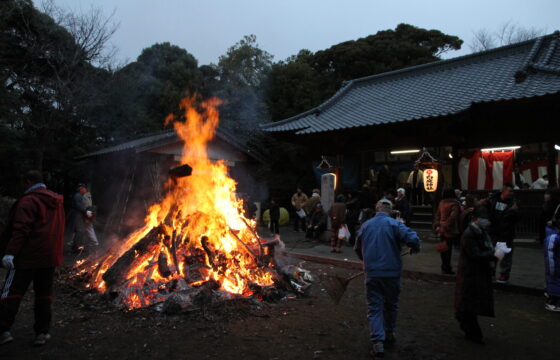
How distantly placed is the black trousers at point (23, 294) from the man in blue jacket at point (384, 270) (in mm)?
3929

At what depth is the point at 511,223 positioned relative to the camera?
7.08 metres

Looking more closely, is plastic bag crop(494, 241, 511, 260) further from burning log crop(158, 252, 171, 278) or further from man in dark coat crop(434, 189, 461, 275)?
burning log crop(158, 252, 171, 278)

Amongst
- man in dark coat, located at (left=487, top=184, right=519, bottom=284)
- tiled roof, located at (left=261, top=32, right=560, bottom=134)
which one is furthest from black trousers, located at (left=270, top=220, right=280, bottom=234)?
man in dark coat, located at (left=487, top=184, right=519, bottom=284)

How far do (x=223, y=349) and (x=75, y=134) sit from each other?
714 inches

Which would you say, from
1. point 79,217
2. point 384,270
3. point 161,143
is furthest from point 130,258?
point 161,143

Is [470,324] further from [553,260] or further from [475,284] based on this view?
[553,260]

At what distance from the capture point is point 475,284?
4.68m

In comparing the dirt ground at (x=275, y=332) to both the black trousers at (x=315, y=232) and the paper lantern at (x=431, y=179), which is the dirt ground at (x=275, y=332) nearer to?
the paper lantern at (x=431, y=179)

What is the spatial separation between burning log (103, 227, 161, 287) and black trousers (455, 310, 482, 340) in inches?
205

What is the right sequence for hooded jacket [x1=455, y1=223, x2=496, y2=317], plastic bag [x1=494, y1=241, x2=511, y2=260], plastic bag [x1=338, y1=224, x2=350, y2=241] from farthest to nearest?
plastic bag [x1=338, y1=224, x2=350, y2=241] < plastic bag [x1=494, y1=241, x2=511, y2=260] < hooded jacket [x1=455, y1=223, x2=496, y2=317]

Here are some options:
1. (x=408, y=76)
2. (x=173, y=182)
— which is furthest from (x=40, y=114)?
(x=408, y=76)

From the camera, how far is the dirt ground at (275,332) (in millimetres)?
4363

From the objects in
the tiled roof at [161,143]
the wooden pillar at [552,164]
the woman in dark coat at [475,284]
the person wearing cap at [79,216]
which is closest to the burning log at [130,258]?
the person wearing cap at [79,216]

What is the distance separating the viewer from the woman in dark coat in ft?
15.2
